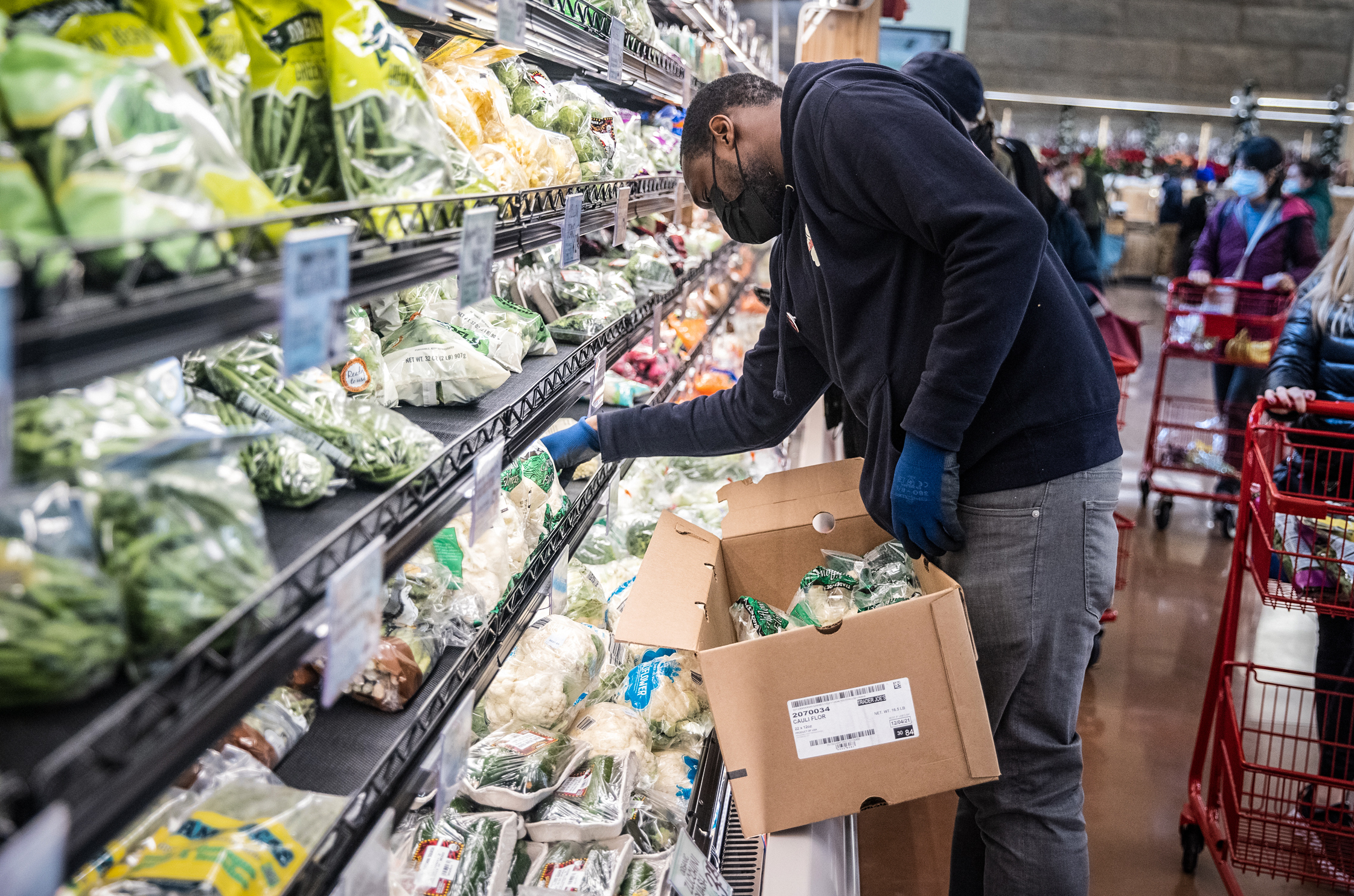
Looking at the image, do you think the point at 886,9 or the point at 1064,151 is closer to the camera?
the point at 886,9

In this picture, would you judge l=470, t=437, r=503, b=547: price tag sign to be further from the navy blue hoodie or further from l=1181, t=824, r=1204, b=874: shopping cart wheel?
l=1181, t=824, r=1204, b=874: shopping cart wheel

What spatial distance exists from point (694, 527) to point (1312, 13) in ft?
55.3

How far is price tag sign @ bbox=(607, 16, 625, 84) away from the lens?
1.79 metres

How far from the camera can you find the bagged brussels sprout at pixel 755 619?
5.85 ft

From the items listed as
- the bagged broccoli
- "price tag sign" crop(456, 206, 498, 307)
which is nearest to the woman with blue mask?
the bagged broccoli

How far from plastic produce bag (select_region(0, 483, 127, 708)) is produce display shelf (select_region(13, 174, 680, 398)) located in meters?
0.09

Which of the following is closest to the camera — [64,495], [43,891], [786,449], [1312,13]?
[43,891]

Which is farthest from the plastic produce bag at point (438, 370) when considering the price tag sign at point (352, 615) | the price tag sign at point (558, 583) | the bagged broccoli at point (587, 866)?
the bagged broccoli at point (587, 866)

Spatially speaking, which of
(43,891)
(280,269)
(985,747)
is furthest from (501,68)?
(43,891)

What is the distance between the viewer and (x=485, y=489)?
1.23 metres

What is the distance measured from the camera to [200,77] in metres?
0.79

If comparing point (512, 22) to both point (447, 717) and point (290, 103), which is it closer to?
point (290, 103)

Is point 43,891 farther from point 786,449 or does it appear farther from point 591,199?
point 786,449

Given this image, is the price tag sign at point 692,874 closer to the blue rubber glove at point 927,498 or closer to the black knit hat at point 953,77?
the blue rubber glove at point 927,498
